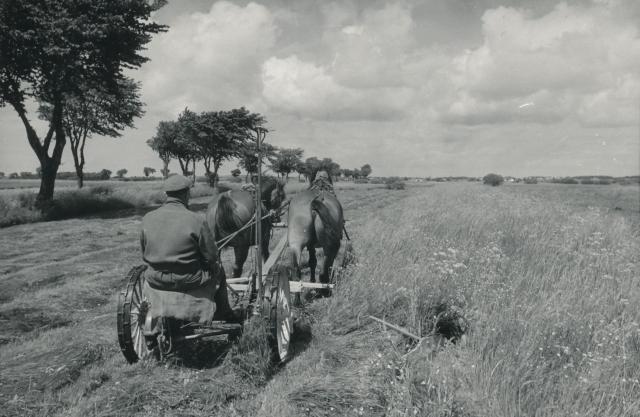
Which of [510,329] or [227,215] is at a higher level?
[227,215]

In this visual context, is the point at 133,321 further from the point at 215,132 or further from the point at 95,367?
the point at 215,132

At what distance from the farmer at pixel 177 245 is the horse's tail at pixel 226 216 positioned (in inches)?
121

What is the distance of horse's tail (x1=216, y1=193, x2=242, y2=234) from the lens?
23.4ft

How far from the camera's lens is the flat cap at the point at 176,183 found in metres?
3.90

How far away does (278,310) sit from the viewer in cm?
404

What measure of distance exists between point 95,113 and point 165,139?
84.4 ft

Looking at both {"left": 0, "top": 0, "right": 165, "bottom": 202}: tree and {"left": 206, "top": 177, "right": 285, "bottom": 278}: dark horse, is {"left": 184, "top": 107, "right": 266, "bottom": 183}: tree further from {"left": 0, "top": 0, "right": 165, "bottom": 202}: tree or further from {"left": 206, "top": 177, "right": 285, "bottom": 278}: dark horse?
{"left": 206, "top": 177, "right": 285, "bottom": 278}: dark horse

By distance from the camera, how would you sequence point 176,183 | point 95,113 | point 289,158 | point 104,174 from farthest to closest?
point 104,174 → point 289,158 → point 95,113 → point 176,183

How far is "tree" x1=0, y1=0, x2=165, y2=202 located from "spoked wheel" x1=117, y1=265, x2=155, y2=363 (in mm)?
15962

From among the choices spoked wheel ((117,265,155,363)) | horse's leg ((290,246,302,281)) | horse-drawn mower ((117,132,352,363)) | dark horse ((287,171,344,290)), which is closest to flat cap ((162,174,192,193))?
horse-drawn mower ((117,132,352,363))

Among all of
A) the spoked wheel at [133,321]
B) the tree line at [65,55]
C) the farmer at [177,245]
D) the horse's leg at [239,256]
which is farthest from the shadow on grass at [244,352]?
the tree line at [65,55]

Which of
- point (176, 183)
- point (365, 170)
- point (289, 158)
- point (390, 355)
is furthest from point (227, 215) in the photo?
point (365, 170)

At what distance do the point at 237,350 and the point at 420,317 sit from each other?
2.03m

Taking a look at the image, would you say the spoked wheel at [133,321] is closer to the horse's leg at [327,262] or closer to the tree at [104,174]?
the horse's leg at [327,262]
